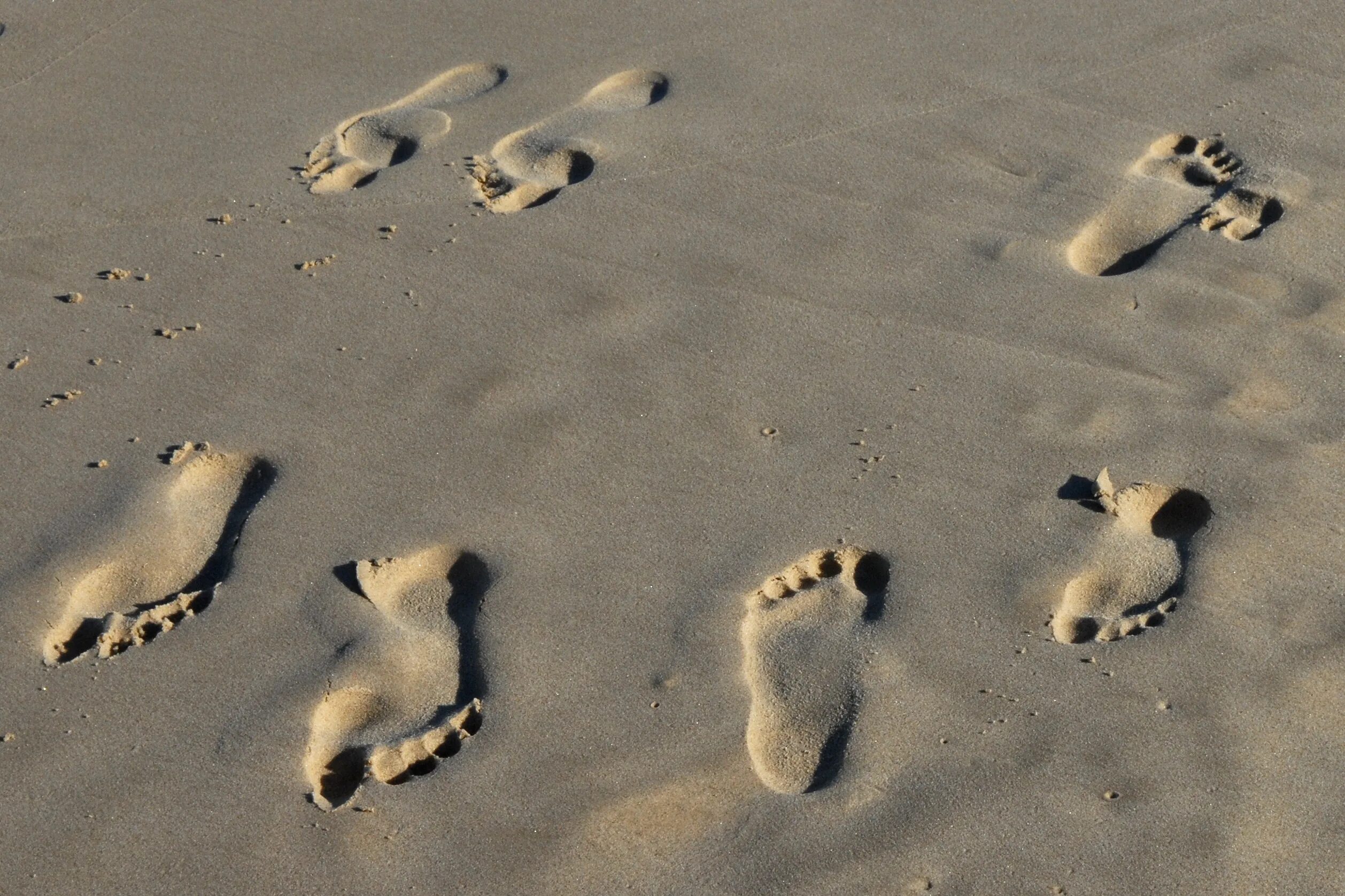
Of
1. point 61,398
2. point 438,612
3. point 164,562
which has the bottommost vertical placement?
point 438,612

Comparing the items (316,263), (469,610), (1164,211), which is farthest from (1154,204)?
(316,263)

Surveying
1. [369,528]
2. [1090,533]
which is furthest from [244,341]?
[1090,533]

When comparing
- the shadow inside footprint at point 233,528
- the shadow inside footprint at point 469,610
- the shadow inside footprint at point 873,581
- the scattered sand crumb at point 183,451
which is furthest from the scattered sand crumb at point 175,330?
the shadow inside footprint at point 873,581

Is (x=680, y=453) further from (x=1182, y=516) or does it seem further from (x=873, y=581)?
(x=1182, y=516)

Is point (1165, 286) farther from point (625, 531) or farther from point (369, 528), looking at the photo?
point (369, 528)

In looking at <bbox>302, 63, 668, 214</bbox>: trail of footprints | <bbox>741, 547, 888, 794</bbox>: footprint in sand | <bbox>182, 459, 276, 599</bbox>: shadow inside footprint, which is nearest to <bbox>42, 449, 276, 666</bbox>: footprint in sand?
<bbox>182, 459, 276, 599</bbox>: shadow inside footprint

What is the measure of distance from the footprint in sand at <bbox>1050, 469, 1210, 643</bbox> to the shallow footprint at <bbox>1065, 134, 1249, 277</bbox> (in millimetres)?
629

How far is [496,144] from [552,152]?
0.15 m

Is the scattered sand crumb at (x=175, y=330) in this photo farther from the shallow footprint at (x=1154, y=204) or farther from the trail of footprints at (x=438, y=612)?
the shallow footprint at (x=1154, y=204)

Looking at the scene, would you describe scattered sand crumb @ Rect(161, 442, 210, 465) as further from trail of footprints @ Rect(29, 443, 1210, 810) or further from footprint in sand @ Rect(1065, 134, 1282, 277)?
footprint in sand @ Rect(1065, 134, 1282, 277)

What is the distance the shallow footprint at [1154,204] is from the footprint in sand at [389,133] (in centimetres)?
164

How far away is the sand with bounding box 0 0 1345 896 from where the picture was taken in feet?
7.57

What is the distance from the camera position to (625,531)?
2.67 metres

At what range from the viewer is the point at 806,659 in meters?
2.45
